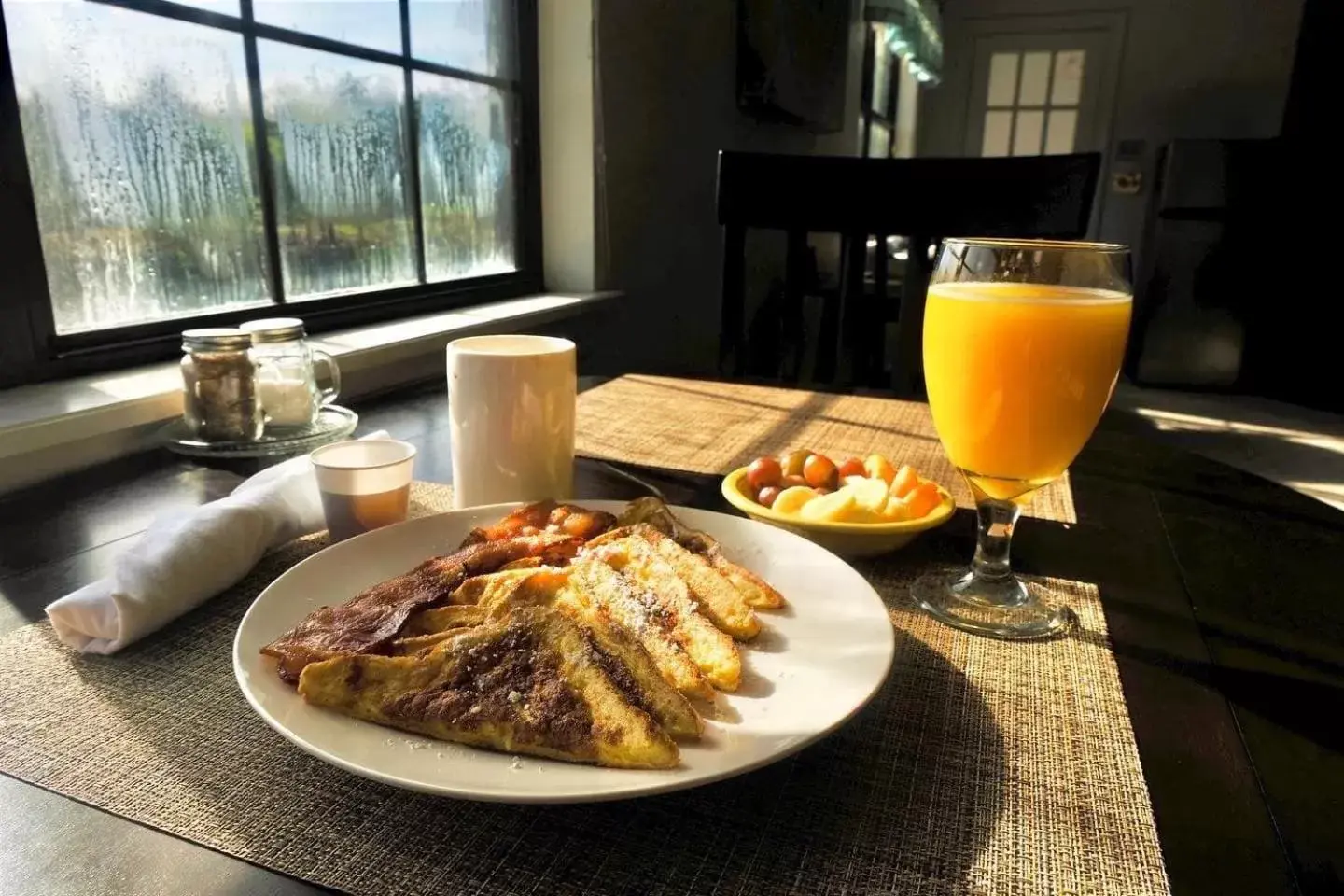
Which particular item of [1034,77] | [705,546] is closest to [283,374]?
[705,546]

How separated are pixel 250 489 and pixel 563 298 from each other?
62.1 inches

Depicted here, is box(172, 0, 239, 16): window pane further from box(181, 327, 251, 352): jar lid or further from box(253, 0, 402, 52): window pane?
box(181, 327, 251, 352): jar lid

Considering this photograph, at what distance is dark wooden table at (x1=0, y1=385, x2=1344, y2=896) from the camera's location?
13.7 inches

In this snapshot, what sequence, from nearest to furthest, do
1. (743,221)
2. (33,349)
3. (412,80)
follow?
(33,349) < (743,221) < (412,80)

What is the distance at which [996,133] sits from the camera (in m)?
6.32

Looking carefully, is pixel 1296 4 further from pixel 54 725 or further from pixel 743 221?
pixel 54 725

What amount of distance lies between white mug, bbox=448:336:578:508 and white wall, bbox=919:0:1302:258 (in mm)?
5879

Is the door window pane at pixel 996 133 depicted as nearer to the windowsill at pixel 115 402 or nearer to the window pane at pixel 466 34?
the window pane at pixel 466 34

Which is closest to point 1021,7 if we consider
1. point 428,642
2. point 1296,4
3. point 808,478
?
point 1296,4

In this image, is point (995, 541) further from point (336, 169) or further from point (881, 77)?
point (881, 77)

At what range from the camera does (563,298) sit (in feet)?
7.16

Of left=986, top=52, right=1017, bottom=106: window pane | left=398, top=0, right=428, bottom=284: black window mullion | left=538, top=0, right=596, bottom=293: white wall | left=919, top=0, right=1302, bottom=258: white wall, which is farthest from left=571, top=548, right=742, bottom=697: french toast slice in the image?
left=986, top=52, right=1017, bottom=106: window pane

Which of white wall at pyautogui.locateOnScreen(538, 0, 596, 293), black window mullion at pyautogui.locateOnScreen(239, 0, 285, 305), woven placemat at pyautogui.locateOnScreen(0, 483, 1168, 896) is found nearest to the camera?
woven placemat at pyautogui.locateOnScreen(0, 483, 1168, 896)

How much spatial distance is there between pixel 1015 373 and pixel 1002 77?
6.57 metres
